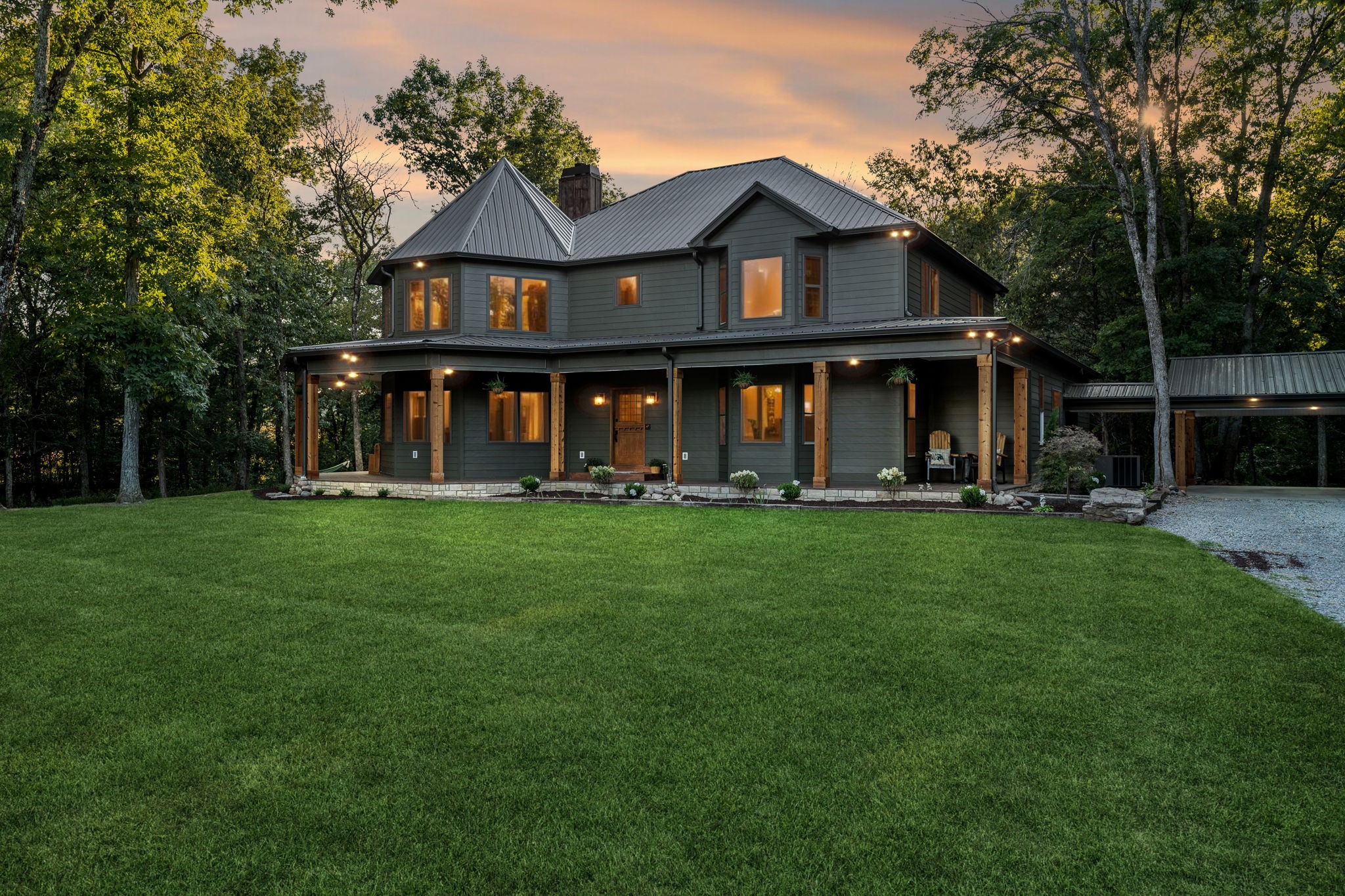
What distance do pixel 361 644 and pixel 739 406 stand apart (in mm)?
12986

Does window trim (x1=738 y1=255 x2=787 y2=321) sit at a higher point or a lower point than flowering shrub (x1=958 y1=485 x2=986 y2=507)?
higher

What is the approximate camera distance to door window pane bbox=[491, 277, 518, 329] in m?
19.1

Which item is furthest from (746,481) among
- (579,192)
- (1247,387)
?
(1247,387)

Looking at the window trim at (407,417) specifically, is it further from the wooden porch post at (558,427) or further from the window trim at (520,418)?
the wooden porch post at (558,427)

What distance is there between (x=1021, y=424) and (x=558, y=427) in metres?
10.6

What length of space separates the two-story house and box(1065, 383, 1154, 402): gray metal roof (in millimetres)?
762

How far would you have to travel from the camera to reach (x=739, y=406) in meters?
17.6

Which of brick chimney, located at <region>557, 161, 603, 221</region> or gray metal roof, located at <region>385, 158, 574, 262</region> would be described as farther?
brick chimney, located at <region>557, 161, 603, 221</region>

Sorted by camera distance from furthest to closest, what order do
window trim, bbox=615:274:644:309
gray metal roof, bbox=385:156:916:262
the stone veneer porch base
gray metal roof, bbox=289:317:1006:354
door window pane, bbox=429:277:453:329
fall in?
window trim, bbox=615:274:644:309
door window pane, bbox=429:277:453:329
gray metal roof, bbox=385:156:916:262
the stone veneer porch base
gray metal roof, bbox=289:317:1006:354

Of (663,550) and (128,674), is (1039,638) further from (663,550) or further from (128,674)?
(128,674)

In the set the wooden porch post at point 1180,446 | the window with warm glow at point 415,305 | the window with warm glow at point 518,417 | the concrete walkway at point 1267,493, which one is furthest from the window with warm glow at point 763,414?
the wooden porch post at point 1180,446

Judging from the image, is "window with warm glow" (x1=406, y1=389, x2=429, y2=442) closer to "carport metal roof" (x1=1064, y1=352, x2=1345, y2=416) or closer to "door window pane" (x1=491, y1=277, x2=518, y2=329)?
"door window pane" (x1=491, y1=277, x2=518, y2=329)

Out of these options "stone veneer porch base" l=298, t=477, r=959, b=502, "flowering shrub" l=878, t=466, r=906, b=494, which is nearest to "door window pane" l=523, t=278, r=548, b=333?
"stone veneer porch base" l=298, t=477, r=959, b=502

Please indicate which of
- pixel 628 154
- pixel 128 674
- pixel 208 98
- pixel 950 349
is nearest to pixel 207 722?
pixel 128 674
